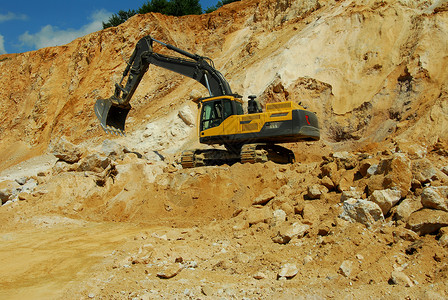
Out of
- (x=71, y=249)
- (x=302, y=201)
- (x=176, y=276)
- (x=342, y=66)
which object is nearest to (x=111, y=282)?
(x=176, y=276)

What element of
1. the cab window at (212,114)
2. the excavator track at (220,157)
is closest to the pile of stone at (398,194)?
the excavator track at (220,157)

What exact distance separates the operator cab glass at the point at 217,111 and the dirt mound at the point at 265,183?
178 cm

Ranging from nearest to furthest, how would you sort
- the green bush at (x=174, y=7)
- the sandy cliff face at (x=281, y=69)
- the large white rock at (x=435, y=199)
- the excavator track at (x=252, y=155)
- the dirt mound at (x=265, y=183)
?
the dirt mound at (x=265, y=183)
the large white rock at (x=435, y=199)
the excavator track at (x=252, y=155)
the sandy cliff face at (x=281, y=69)
the green bush at (x=174, y=7)

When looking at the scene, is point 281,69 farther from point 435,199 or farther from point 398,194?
point 435,199

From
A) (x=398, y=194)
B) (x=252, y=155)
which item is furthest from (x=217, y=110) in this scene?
(x=398, y=194)

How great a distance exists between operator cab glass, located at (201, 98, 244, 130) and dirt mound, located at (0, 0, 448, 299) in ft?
5.86

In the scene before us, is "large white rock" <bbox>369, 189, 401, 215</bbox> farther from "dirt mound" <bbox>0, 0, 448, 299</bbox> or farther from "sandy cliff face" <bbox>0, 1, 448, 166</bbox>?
"sandy cliff face" <bbox>0, 1, 448, 166</bbox>

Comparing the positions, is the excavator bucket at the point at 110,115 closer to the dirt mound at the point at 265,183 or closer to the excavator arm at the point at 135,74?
the excavator arm at the point at 135,74

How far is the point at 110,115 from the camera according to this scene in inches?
574

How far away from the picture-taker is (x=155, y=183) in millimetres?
10758

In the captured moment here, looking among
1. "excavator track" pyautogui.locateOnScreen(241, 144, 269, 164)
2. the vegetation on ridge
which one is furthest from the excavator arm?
the vegetation on ridge

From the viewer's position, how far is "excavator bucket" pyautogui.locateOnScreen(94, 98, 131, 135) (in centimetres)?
1434

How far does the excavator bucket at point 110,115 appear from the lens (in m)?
14.3

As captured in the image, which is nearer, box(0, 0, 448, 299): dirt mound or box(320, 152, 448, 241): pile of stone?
box(0, 0, 448, 299): dirt mound
